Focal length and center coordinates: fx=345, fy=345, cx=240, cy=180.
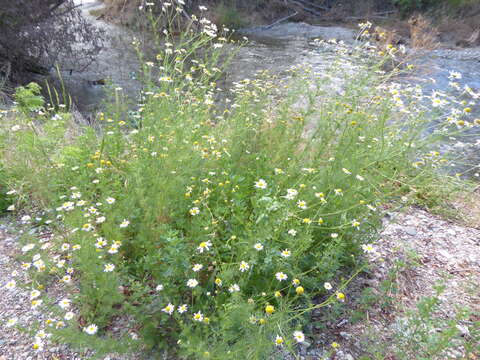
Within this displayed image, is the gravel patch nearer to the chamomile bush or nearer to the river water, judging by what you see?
the chamomile bush

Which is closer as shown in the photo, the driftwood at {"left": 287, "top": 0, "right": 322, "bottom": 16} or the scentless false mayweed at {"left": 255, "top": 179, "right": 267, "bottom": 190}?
the scentless false mayweed at {"left": 255, "top": 179, "right": 267, "bottom": 190}

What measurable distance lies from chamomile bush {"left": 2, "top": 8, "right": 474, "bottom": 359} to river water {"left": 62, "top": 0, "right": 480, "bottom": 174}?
255 centimetres

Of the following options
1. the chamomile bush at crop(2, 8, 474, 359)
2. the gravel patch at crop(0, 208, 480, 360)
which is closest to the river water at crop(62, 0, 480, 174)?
the chamomile bush at crop(2, 8, 474, 359)

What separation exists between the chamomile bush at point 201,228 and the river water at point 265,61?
2.55 meters

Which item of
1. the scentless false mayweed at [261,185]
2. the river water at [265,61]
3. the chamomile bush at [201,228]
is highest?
the scentless false mayweed at [261,185]

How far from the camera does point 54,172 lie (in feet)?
8.66

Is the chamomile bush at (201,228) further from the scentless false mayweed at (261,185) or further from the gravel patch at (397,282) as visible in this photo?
the gravel patch at (397,282)

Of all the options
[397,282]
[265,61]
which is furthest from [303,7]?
[397,282]

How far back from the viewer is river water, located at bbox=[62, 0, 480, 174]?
773cm

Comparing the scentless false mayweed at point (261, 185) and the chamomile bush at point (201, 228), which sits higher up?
the scentless false mayweed at point (261, 185)

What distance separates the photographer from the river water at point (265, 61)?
25.3ft

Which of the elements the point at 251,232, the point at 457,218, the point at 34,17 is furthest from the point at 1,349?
the point at 34,17

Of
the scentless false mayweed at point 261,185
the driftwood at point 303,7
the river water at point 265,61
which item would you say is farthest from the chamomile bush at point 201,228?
the driftwood at point 303,7

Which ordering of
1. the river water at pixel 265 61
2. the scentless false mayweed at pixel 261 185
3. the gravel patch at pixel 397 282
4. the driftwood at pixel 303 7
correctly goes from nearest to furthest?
the gravel patch at pixel 397 282 < the scentless false mayweed at pixel 261 185 < the river water at pixel 265 61 < the driftwood at pixel 303 7
